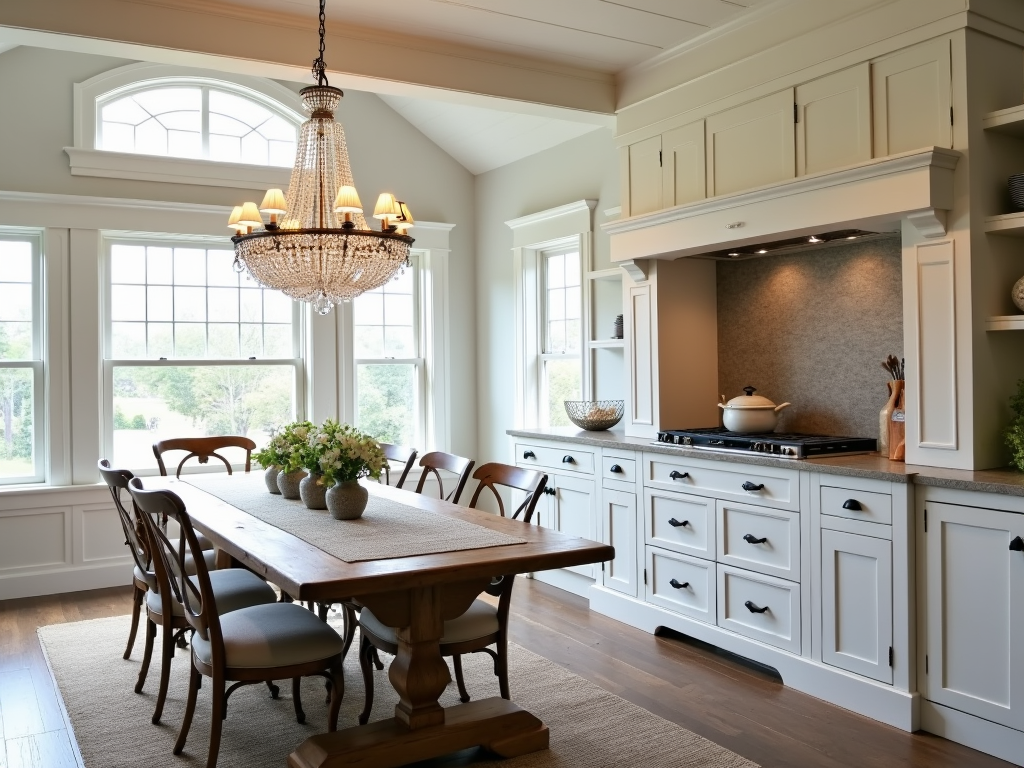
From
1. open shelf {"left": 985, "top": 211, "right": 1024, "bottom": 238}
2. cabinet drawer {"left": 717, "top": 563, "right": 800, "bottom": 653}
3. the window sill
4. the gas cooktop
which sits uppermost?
the window sill

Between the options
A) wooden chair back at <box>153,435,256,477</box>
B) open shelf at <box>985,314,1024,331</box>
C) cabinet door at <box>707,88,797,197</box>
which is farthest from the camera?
wooden chair back at <box>153,435,256,477</box>

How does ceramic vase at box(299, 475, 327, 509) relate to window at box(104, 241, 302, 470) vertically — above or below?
below

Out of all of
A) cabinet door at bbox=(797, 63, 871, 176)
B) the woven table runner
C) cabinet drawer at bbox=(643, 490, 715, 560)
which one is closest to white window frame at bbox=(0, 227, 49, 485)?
the woven table runner

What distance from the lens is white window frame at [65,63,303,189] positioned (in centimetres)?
527

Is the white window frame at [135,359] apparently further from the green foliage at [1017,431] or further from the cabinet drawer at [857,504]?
the green foliage at [1017,431]

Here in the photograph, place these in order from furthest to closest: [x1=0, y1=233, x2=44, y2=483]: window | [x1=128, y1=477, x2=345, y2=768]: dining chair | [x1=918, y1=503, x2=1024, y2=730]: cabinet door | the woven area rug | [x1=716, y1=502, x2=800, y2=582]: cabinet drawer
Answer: [x1=0, y1=233, x2=44, y2=483]: window, [x1=716, y1=502, x2=800, y2=582]: cabinet drawer, the woven area rug, [x1=918, y1=503, x2=1024, y2=730]: cabinet door, [x1=128, y1=477, x2=345, y2=768]: dining chair

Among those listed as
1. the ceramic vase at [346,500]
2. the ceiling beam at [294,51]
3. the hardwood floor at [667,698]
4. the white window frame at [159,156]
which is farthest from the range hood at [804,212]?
the white window frame at [159,156]

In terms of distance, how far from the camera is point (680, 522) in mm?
4094

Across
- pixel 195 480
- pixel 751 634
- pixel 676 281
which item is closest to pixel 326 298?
pixel 195 480

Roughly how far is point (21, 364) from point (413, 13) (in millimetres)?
3176

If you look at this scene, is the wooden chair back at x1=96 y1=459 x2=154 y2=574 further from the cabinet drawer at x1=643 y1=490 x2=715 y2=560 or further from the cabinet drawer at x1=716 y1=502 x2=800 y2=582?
the cabinet drawer at x1=716 y1=502 x2=800 y2=582

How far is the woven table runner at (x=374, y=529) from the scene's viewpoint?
2713 mm

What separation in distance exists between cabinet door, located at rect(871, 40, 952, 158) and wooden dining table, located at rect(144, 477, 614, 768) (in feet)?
6.34

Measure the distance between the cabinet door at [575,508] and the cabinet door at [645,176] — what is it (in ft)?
4.82
